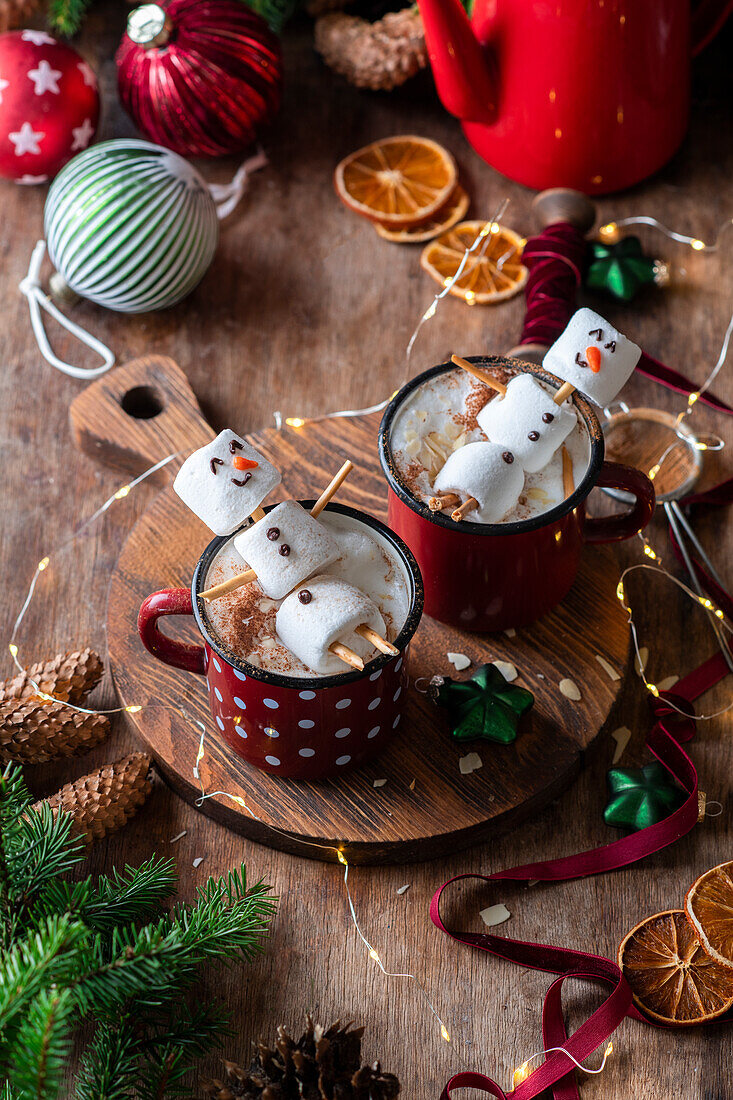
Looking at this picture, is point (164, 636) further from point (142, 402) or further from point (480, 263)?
point (480, 263)

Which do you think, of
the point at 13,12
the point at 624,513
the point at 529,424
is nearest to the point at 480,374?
the point at 529,424

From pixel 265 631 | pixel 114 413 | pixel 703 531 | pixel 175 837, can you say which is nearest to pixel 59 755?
pixel 175 837

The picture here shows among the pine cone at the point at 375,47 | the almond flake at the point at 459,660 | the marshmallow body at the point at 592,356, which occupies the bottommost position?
the almond flake at the point at 459,660

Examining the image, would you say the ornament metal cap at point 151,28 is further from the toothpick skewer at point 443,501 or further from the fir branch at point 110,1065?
the fir branch at point 110,1065

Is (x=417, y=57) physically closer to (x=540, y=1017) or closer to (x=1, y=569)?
(x=1, y=569)

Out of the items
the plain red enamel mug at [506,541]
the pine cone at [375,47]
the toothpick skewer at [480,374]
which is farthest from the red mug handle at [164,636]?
the pine cone at [375,47]

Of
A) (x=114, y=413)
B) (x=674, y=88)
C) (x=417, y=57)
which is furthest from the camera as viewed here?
(x=417, y=57)
